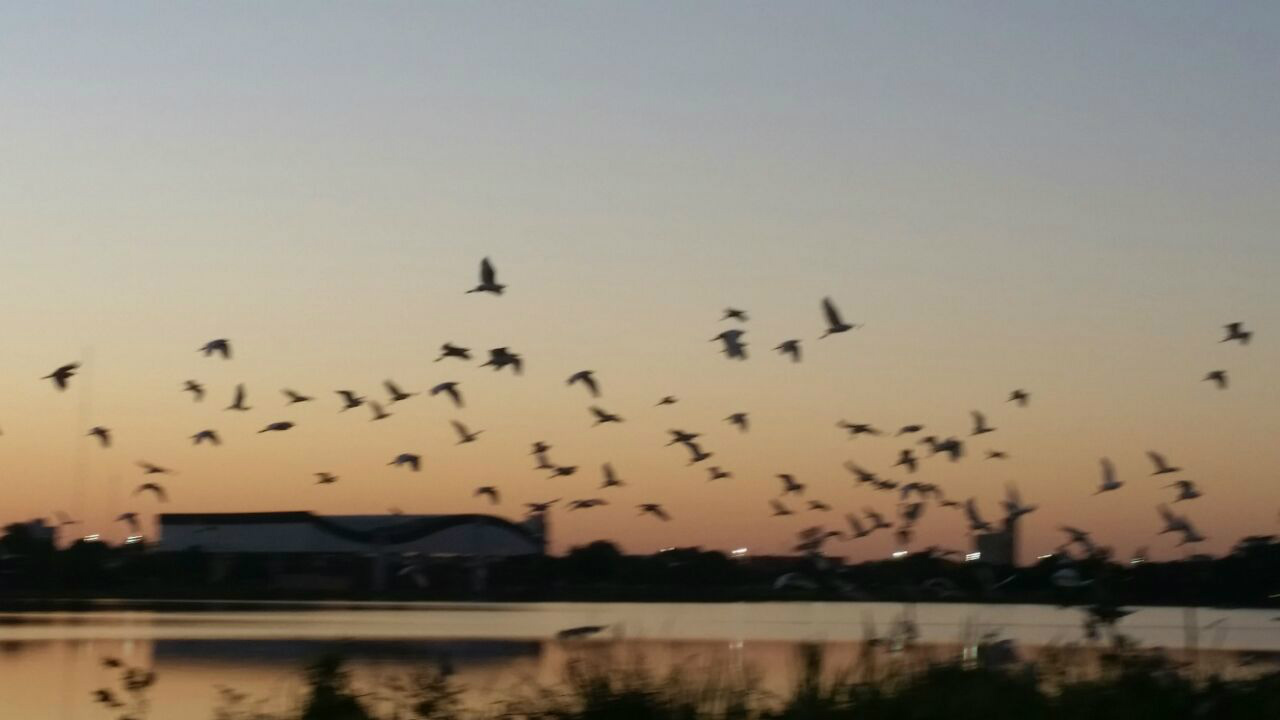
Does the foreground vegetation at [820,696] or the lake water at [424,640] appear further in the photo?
the lake water at [424,640]

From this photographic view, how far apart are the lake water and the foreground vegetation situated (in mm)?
585

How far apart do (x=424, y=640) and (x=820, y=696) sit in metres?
30.2

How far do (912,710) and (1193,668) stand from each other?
5431 millimetres

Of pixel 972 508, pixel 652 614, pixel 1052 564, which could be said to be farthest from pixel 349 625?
pixel 972 508

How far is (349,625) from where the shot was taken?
55656 millimetres

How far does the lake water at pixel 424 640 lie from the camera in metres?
25.2

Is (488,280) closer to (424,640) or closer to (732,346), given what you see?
(732,346)

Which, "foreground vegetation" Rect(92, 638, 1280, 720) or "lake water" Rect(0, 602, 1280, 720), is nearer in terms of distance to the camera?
"foreground vegetation" Rect(92, 638, 1280, 720)

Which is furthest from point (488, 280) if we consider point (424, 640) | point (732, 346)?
point (424, 640)

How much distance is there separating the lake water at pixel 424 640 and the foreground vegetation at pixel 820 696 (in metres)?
0.58

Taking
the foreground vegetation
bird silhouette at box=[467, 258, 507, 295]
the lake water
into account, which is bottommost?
the foreground vegetation

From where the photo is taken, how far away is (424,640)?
46.1 m

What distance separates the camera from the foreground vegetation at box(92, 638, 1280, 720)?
1642cm

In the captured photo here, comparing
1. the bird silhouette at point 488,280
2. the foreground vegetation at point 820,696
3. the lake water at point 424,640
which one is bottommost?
the foreground vegetation at point 820,696
